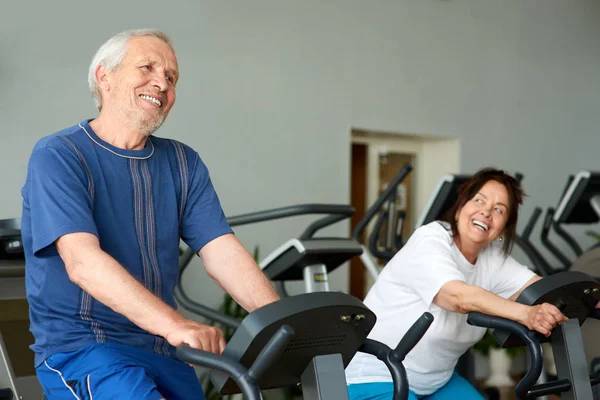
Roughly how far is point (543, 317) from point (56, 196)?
1.30 metres

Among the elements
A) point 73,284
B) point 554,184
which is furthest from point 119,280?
point 554,184

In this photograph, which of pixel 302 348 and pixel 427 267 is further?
pixel 427 267

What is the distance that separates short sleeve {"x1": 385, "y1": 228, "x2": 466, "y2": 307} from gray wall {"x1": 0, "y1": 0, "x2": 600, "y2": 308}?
2.24m

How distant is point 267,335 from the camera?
129 cm

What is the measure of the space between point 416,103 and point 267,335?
455 centimetres

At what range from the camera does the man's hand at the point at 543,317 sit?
80.9 inches

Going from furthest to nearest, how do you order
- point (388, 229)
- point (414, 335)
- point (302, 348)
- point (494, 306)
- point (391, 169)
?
point (391, 169) → point (388, 229) → point (494, 306) → point (414, 335) → point (302, 348)

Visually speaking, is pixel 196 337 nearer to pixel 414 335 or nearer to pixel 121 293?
pixel 121 293

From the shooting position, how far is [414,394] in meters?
2.35

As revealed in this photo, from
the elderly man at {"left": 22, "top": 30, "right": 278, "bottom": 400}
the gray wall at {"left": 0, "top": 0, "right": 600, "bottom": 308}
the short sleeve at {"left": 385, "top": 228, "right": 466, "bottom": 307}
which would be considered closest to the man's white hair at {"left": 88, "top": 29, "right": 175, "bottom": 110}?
the elderly man at {"left": 22, "top": 30, "right": 278, "bottom": 400}

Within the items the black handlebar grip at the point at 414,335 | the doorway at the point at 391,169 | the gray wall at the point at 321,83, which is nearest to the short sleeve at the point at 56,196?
the black handlebar grip at the point at 414,335

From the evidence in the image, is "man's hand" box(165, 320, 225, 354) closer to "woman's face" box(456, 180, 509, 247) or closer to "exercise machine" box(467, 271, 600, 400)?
"exercise machine" box(467, 271, 600, 400)

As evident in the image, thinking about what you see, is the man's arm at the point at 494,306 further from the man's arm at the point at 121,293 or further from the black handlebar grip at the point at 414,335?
the man's arm at the point at 121,293

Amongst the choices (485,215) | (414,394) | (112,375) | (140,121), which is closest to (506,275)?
(485,215)
